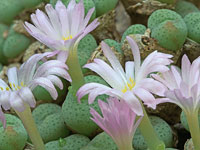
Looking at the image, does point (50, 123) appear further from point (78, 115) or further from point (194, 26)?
point (194, 26)

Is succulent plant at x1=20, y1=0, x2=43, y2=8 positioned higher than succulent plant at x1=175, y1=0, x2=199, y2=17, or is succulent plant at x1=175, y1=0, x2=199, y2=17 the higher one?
succulent plant at x1=20, y1=0, x2=43, y2=8

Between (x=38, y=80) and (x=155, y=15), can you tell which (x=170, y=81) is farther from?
(x=155, y=15)

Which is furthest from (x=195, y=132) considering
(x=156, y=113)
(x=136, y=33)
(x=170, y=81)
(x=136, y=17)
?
(x=136, y=17)

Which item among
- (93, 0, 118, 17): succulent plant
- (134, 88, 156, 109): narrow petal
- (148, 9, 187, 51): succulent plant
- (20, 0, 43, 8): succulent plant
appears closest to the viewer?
(134, 88, 156, 109): narrow petal

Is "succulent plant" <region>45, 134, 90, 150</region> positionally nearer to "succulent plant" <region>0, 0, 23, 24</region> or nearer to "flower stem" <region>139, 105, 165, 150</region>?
"flower stem" <region>139, 105, 165, 150</region>

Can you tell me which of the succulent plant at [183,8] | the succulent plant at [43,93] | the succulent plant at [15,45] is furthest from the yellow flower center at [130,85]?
the succulent plant at [15,45]

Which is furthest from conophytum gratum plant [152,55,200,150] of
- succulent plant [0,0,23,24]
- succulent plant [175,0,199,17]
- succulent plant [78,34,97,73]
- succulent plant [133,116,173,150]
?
succulent plant [0,0,23,24]

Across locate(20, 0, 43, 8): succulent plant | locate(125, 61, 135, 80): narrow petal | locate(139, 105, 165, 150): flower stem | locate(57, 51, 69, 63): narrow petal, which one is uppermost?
locate(20, 0, 43, 8): succulent plant
